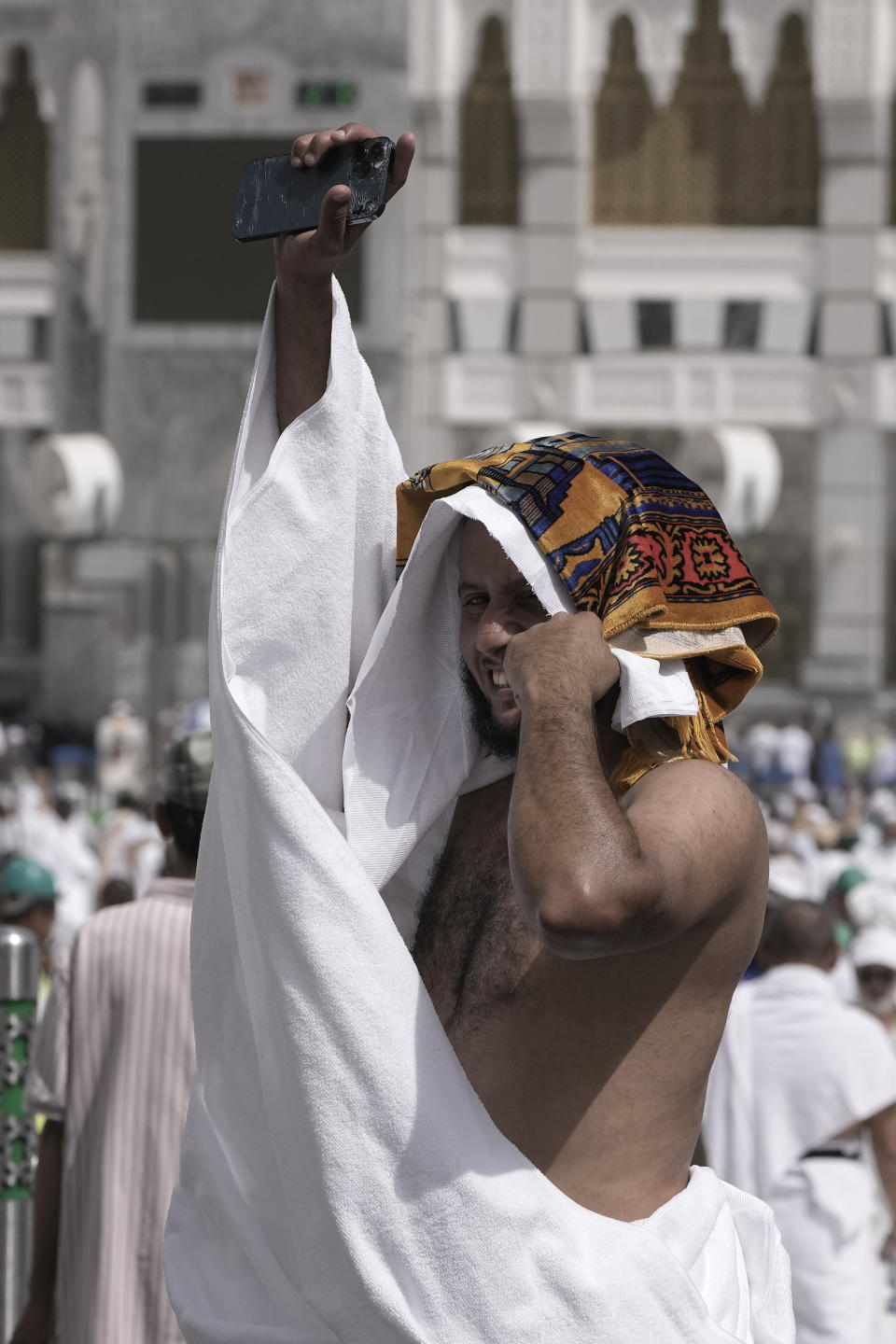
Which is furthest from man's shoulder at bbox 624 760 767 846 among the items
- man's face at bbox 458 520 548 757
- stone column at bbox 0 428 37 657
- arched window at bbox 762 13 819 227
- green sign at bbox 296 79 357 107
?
stone column at bbox 0 428 37 657

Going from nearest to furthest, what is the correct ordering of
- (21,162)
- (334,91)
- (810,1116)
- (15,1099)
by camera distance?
(15,1099) < (810,1116) < (334,91) < (21,162)

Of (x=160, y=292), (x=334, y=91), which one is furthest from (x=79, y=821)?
(x=334, y=91)

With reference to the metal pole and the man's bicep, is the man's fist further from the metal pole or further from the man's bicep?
the metal pole

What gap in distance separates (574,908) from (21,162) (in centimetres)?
2283

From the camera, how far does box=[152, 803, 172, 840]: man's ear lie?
10.9 feet

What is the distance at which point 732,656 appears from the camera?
201cm

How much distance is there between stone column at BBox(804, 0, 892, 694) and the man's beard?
20.3 meters

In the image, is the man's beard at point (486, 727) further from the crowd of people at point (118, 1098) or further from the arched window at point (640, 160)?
the arched window at point (640, 160)

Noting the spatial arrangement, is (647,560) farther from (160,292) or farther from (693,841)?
(160,292)

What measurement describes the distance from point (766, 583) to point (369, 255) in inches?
270

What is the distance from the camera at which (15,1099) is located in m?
3.72

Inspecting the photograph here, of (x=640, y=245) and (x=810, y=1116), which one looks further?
(x=640, y=245)

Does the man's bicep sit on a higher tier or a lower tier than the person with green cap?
higher

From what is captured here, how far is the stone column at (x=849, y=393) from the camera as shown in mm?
22188
